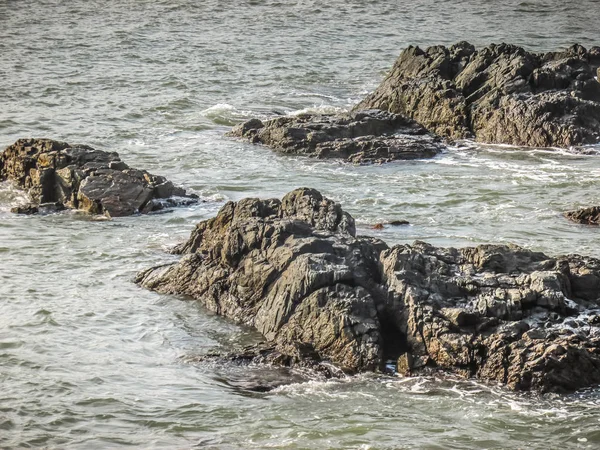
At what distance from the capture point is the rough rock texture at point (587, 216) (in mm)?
17391

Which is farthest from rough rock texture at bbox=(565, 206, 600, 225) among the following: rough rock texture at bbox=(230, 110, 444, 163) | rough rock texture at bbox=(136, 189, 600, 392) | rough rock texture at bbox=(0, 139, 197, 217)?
rough rock texture at bbox=(0, 139, 197, 217)

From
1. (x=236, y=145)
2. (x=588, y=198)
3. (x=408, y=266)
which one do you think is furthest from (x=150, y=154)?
(x=408, y=266)

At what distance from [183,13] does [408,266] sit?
3195cm

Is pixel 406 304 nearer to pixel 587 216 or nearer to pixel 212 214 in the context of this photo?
pixel 587 216

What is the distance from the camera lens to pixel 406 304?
484 inches

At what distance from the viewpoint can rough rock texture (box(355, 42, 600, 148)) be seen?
2350 centimetres

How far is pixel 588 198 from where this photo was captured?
19.4 metres

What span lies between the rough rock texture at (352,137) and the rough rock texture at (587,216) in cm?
564

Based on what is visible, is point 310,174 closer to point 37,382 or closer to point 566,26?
point 37,382

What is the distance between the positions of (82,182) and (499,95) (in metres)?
10.5

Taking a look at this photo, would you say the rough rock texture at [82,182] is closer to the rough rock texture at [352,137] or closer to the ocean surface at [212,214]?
the ocean surface at [212,214]

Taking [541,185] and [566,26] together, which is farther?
[566,26]

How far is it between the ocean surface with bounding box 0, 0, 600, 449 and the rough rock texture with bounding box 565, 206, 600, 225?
14.3 inches

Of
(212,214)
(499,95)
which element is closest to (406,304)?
(212,214)
